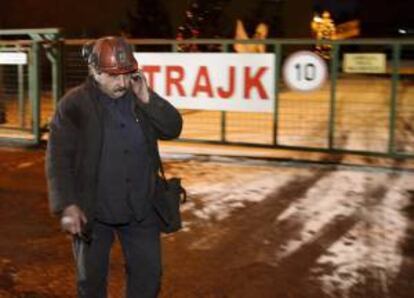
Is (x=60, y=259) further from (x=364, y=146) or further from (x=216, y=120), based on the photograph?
(x=216, y=120)

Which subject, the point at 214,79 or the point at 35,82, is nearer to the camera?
the point at 214,79

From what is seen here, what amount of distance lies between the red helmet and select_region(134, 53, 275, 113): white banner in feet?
19.7

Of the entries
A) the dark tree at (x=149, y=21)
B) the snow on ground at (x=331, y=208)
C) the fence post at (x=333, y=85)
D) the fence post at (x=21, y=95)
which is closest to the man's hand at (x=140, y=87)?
the snow on ground at (x=331, y=208)

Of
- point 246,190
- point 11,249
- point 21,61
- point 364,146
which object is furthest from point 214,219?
point 21,61

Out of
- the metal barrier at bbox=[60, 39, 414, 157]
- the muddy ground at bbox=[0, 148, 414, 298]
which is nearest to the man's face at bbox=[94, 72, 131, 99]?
the muddy ground at bbox=[0, 148, 414, 298]

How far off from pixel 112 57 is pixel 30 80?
7.63 m

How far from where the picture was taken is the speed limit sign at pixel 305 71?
9.57 meters

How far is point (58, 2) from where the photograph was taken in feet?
89.1

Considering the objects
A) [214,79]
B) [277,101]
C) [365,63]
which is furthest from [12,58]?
[365,63]

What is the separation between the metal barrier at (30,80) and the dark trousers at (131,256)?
23.4 feet

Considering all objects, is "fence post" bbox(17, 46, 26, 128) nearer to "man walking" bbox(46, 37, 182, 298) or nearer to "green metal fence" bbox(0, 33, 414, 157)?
"green metal fence" bbox(0, 33, 414, 157)

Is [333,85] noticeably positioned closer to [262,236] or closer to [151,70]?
[151,70]

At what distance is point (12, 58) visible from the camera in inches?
436

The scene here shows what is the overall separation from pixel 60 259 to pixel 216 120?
7075mm
